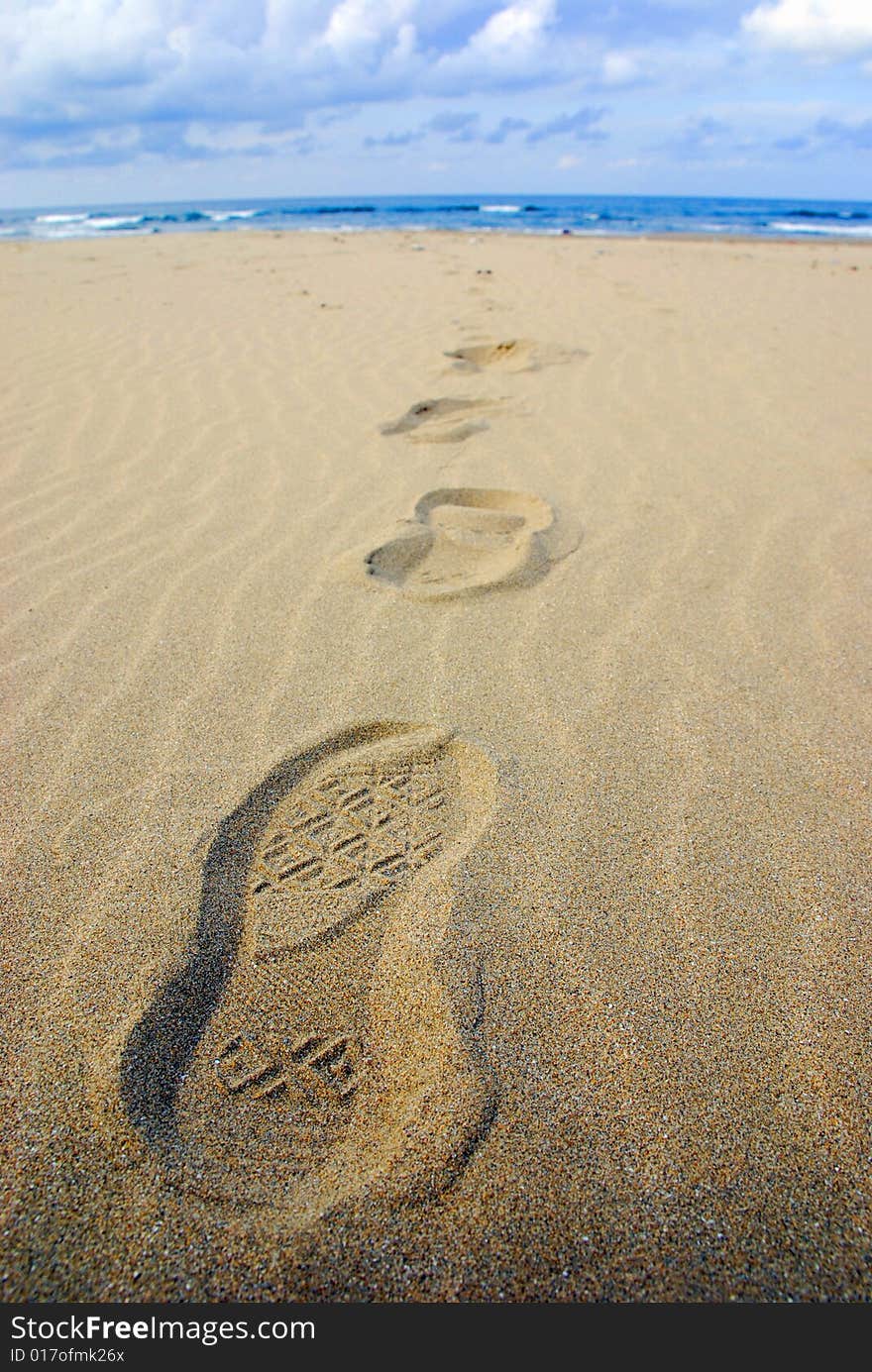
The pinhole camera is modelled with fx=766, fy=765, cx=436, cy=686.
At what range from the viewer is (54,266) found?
9.88 meters

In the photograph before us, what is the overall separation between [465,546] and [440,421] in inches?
56.7

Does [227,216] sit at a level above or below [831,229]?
above

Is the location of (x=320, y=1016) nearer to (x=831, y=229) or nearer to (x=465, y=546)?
(x=465, y=546)

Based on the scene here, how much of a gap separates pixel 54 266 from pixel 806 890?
11728 millimetres

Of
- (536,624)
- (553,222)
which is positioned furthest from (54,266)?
(553,222)

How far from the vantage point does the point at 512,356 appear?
16.0 feet

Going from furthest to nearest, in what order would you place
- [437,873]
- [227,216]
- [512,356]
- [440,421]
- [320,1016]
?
[227,216] → [512,356] → [440,421] → [437,873] → [320,1016]

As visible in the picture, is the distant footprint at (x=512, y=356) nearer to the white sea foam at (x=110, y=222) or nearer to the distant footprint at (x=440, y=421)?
the distant footprint at (x=440, y=421)

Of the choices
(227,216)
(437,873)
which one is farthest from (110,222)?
(437,873)

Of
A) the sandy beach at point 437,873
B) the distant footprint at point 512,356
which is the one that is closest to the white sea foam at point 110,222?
the distant footprint at point 512,356

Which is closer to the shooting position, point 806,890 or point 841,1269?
point 841,1269

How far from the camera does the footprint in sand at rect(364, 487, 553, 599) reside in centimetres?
227

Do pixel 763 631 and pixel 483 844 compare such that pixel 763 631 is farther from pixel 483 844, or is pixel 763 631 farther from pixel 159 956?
pixel 159 956

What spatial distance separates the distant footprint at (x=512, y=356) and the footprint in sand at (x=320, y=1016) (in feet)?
12.4
